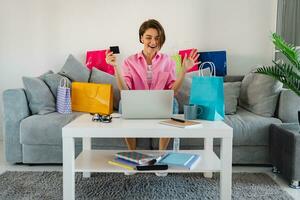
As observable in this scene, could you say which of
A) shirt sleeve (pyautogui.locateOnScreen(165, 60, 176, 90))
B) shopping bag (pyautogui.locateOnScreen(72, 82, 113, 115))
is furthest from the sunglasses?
shopping bag (pyautogui.locateOnScreen(72, 82, 113, 115))

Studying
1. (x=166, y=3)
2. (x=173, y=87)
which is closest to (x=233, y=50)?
(x=166, y=3)

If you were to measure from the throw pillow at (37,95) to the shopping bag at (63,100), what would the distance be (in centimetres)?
8

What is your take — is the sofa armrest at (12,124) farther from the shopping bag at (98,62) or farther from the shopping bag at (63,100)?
the shopping bag at (98,62)

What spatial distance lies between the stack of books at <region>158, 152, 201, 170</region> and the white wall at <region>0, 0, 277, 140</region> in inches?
67.2

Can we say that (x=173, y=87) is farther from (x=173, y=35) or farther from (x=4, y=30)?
(x=4, y=30)

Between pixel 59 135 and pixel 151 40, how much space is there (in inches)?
39.3

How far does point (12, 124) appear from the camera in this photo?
2598 mm

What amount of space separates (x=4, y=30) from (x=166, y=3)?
1.67m

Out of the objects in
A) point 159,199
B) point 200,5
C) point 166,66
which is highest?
point 200,5

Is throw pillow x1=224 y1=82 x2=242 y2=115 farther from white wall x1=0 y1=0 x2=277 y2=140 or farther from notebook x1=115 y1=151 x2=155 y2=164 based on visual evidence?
notebook x1=115 y1=151 x2=155 y2=164

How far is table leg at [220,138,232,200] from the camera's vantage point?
166 cm

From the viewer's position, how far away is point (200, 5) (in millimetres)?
3355

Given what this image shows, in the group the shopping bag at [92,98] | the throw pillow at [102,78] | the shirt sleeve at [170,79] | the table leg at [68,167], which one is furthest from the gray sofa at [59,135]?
the table leg at [68,167]

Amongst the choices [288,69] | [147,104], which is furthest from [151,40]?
[288,69]
